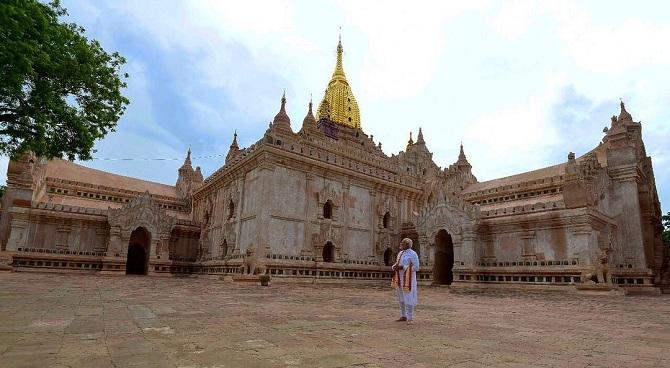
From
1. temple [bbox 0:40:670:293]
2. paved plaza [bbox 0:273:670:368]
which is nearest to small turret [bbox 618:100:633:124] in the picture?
temple [bbox 0:40:670:293]

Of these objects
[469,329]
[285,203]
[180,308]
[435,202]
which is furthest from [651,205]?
[180,308]

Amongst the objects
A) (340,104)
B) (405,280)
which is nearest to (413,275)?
(405,280)

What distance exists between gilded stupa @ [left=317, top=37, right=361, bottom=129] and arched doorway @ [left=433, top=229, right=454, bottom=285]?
2253 cm

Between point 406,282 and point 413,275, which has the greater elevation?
point 413,275

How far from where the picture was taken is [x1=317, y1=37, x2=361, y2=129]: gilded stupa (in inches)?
1834

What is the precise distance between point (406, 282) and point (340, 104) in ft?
136

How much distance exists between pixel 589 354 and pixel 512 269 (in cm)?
1730

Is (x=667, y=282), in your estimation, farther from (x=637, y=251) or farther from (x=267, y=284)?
(x=267, y=284)

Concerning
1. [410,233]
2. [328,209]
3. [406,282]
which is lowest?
[406,282]

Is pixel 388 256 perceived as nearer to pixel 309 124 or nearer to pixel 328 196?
pixel 328 196

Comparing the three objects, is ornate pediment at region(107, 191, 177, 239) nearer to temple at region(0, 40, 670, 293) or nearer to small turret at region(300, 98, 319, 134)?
temple at region(0, 40, 670, 293)

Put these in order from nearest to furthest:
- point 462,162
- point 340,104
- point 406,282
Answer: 1. point 406,282
2. point 462,162
3. point 340,104

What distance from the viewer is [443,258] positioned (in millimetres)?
25609

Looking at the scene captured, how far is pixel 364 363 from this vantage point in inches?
178
